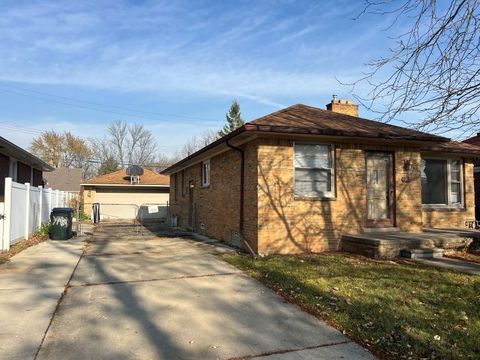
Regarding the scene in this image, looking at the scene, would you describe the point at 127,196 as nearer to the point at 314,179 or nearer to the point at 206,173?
the point at 206,173

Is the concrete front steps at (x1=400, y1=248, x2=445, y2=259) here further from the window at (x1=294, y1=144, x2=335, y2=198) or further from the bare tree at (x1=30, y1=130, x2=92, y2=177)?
the bare tree at (x1=30, y1=130, x2=92, y2=177)

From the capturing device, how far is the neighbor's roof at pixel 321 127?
31.9ft

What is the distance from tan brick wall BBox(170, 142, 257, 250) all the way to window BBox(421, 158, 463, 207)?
680 cm

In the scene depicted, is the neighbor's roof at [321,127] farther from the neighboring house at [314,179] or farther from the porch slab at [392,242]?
the porch slab at [392,242]

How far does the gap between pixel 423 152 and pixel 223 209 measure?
7.04 m

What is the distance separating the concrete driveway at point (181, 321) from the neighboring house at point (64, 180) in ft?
141

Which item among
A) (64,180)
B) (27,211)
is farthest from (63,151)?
(27,211)

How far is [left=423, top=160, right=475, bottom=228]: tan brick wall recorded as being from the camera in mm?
13875

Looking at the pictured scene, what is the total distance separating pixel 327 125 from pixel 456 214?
684cm

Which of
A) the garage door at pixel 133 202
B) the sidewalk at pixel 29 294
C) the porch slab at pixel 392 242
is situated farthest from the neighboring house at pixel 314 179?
the garage door at pixel 133 202

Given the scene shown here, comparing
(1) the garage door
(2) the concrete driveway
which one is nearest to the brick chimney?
(2) the concrete driveway

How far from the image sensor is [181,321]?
5.10 meters

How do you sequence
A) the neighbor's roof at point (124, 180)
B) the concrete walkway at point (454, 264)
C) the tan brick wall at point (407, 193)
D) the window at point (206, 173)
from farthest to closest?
the neighbor's roof at point (124, 180) < the window at point (206, 173) < the tan brick wall at point (407, 193) < the concrete walkway at point (454, 264)

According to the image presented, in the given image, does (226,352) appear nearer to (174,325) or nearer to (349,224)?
(174,325)
